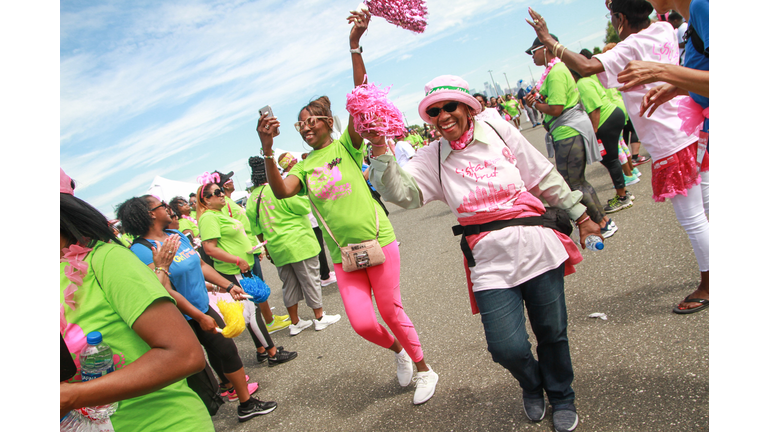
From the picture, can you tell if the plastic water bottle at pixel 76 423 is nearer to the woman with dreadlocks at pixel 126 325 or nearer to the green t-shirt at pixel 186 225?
the woman with dreadlocks at pixel 126 325

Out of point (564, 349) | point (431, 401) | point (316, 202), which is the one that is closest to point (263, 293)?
point (316, 202)

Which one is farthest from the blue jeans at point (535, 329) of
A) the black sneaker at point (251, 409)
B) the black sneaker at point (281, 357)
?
the black sneaker at point (281, 357)

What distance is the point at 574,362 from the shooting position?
3.07 metres

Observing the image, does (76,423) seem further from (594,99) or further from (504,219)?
(594,99)

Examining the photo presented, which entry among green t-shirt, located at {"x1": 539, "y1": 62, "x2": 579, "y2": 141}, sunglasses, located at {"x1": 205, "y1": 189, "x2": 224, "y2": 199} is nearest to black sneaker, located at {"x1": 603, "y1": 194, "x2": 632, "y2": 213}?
green t-shirt, located at {"x1": 539, "y1": 62, "x2": 579, "y2": 141}

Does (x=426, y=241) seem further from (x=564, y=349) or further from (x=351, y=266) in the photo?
(x=564, y=349)

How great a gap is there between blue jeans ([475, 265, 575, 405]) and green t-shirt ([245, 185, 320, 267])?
3.24 meters

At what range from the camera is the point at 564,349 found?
2455 mm

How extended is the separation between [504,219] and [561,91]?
11.7 ft

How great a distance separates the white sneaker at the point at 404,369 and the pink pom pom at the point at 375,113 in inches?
73.1

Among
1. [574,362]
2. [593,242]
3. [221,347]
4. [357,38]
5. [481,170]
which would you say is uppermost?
[357,38]

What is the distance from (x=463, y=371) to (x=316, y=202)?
1.71m

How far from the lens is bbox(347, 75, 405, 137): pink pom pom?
7.72 feet

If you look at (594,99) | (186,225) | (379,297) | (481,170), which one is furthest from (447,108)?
(186,225)
